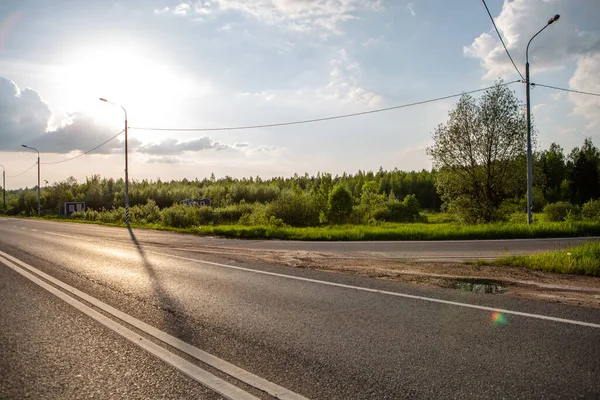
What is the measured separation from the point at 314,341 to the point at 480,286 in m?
4.32

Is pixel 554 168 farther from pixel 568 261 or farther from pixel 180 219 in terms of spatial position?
pixel 568 261

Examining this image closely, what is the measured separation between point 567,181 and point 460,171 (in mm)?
70393

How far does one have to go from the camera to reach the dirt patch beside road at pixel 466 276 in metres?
6.93

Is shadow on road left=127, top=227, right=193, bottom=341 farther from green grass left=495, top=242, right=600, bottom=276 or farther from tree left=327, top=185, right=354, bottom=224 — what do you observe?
tree left=327, top=185, right=354, bottom=224

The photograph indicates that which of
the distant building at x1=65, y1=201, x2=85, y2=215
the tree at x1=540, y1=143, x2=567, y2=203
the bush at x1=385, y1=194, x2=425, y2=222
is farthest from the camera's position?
the tree at x1=540, y1=143, x2=567, y2=203

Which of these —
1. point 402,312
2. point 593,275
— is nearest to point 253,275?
point 402,312

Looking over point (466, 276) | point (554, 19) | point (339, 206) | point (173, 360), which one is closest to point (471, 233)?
point (554, 19)

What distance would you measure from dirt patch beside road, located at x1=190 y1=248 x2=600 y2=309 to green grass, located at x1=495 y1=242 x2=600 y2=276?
414 millimetres

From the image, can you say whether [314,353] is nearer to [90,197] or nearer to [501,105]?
[501,105]

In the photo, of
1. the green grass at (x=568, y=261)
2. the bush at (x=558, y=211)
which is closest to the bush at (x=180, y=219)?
the green grass at (x=568, y=261)

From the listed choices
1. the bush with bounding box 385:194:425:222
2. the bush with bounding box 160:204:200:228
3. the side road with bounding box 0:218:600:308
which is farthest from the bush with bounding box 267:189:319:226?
the bush with bounding box 385:194:425:222

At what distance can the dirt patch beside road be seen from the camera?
22.7 ft

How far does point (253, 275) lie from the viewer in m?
9.02

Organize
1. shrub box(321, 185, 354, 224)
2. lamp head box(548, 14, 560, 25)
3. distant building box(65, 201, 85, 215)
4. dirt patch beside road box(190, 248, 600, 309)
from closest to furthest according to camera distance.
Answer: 1. dirt patch beside road box(190, 248, 600, 309)
2. lamp head box(548, 14, 560, 25)
3. shrub box(321, 185, 354, 224)
4. distant building box(65, 201, 85, 215)
